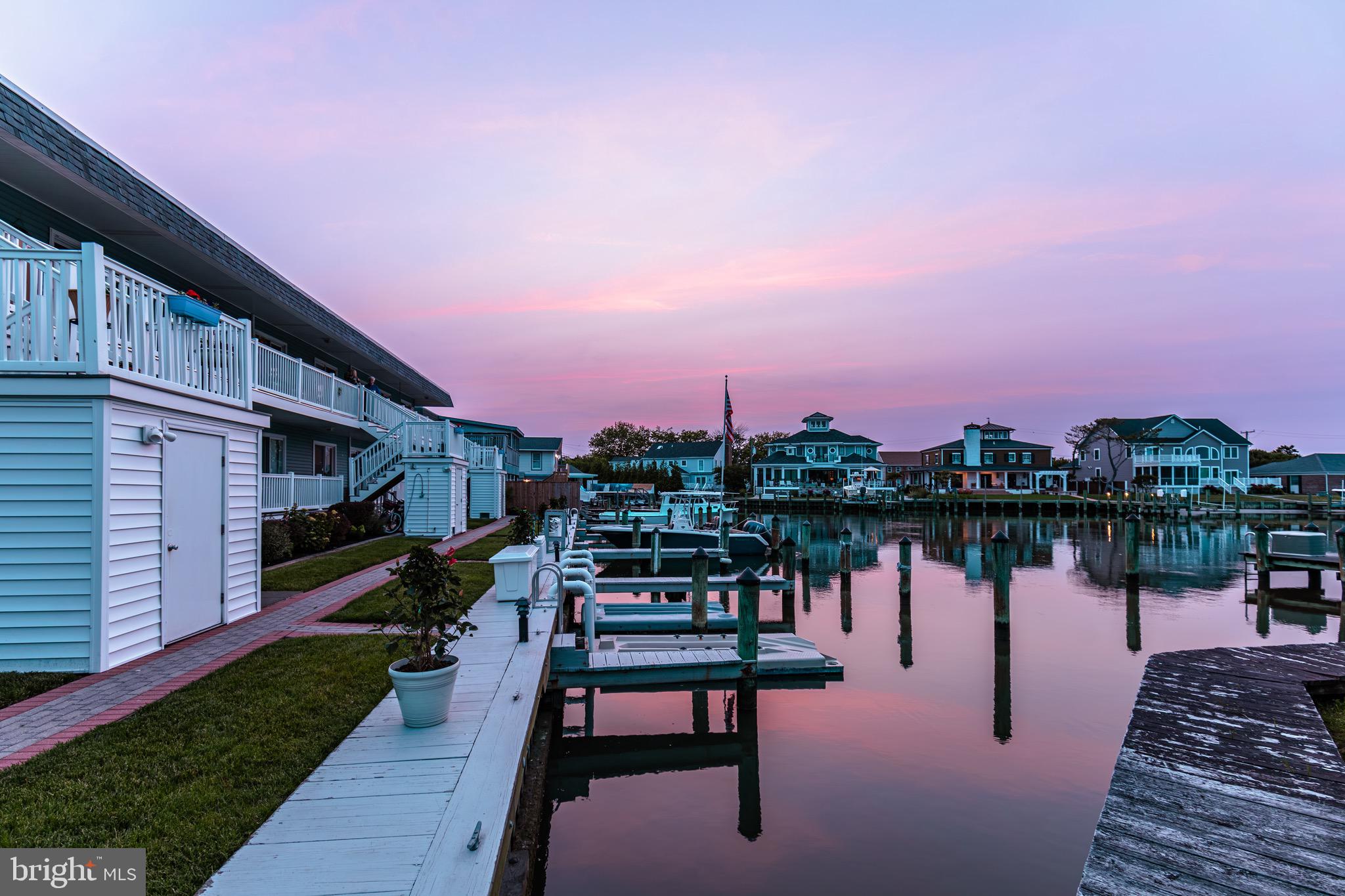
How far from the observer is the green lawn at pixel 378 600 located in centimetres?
1053

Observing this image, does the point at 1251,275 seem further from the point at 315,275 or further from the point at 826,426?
the point at 826,426

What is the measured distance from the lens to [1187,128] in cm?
1877

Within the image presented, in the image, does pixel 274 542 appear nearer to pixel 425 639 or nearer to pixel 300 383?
pixel 300 383

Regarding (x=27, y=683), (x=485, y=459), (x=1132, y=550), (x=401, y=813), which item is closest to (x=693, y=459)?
(x=485, y=459)

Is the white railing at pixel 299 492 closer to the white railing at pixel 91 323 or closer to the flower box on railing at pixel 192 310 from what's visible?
the flower box on railing at pixel 192 310

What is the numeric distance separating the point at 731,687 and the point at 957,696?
432cm

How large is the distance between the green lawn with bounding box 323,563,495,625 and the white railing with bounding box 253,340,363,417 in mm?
7107

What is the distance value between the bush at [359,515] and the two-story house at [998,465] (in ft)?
236

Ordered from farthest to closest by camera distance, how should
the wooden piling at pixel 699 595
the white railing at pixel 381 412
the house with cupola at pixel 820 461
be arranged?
1. the house with cupola at pixel 820 461
2. the white railing at pixel 381 412
3. the wooden piling at pixel 699 595

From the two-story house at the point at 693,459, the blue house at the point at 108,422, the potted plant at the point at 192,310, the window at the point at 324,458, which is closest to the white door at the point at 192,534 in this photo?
the blue house at the point at 108,422

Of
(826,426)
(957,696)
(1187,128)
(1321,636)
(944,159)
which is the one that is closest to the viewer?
(957,696)

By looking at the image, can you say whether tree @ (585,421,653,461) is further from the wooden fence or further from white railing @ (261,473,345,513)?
white railing @ (261,473,345,513)

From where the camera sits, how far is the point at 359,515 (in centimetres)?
2225

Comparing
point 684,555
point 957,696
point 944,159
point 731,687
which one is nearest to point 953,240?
point 944,159
